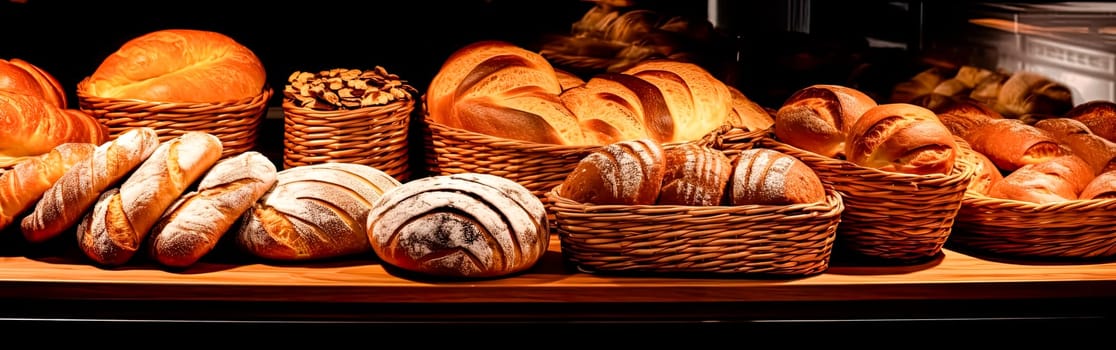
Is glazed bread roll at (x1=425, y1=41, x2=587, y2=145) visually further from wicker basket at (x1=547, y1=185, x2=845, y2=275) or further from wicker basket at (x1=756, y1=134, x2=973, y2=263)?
wicker basket at (x1=756, y1=134, x2=973, y2=263)

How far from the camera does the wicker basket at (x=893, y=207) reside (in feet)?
5.41

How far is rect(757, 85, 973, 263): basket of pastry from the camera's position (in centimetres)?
166

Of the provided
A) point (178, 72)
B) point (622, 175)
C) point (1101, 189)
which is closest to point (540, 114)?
point (622, 175)

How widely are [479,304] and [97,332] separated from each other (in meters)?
0.67

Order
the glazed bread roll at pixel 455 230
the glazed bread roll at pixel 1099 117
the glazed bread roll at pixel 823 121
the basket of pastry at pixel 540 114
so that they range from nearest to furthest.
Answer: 1. the glazed bread roll at pixel 455 230
2. the glazed bread roll at pixel 823 121
3. the basket of pastry at pixel 540 114
4. the glazed bread roll at pixel 1099 117

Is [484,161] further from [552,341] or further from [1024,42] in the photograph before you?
[1024,42]

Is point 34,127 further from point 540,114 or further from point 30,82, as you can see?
point 540,114

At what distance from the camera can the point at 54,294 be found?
1609 mm

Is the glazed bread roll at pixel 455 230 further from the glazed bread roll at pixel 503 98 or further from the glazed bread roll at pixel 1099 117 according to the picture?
the glazed bread roll at pixel 1099 117

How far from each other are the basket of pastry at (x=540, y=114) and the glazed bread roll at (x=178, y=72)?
41cm

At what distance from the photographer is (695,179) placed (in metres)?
1.60

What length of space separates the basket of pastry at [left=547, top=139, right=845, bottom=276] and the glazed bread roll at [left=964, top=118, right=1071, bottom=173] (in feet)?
1.79

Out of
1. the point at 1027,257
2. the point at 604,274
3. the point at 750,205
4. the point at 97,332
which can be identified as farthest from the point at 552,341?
the point at 1027,257

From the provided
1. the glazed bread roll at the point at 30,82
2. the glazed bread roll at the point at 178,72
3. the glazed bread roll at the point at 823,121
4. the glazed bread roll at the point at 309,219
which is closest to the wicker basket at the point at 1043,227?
the glazed bread roll at the point at 823,121
